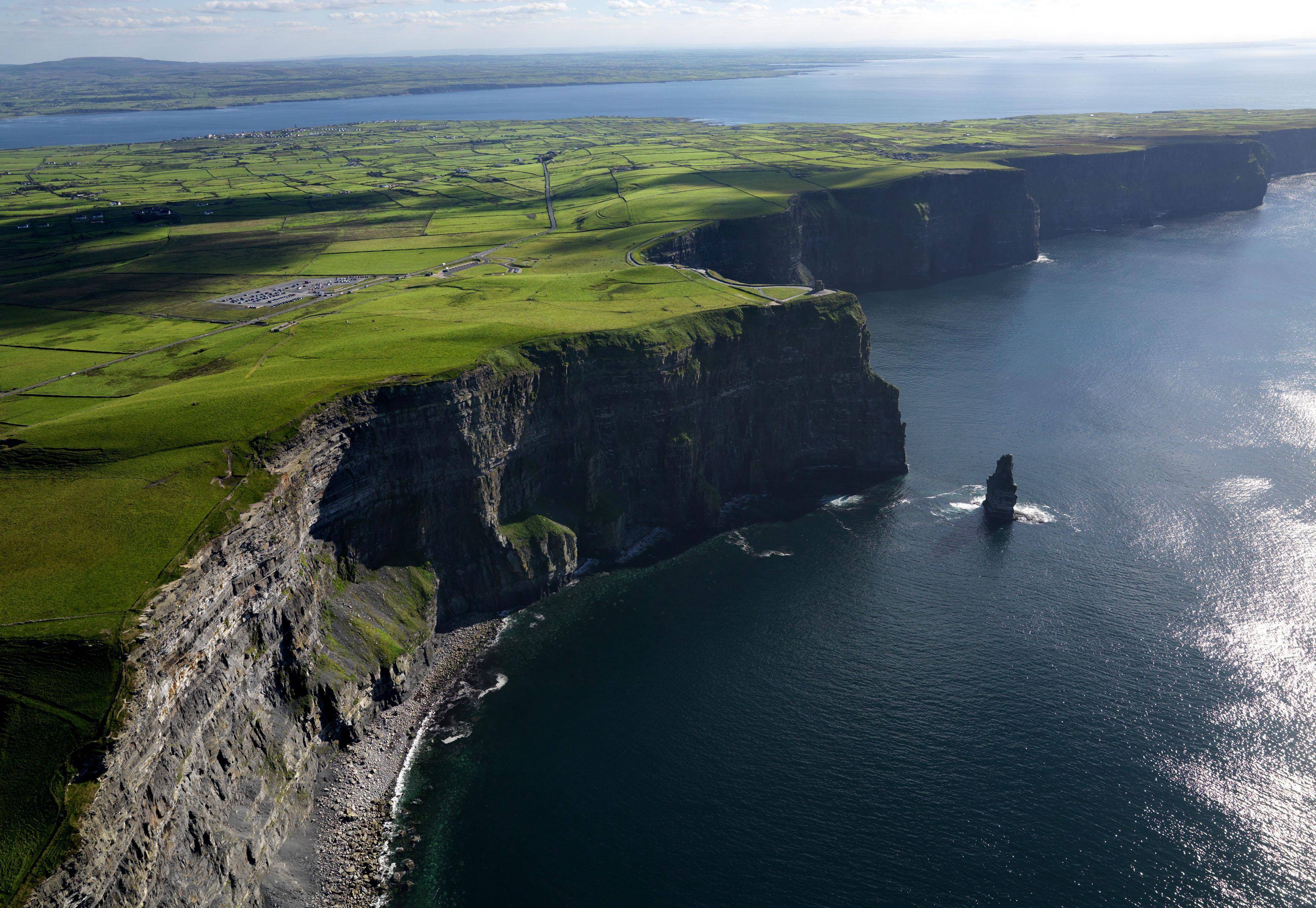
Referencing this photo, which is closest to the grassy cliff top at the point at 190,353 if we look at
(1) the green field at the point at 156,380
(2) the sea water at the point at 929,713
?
(1) the green field at the point at 156,380

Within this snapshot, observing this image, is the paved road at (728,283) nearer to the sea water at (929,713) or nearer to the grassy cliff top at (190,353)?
the grassy cliff top at (190,353)

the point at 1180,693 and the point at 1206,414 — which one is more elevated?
the point at 1206,414

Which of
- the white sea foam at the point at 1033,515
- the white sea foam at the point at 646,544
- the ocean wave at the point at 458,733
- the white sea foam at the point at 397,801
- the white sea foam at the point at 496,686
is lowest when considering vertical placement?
the white sea foam at the point at 397,801

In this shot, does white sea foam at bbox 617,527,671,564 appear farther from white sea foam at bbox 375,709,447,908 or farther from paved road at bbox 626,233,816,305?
paved road at bbox 626,233,816,305

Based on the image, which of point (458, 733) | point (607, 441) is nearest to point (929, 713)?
point (458, 733)

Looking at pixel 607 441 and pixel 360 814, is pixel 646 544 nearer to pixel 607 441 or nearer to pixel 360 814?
pixel 607 441

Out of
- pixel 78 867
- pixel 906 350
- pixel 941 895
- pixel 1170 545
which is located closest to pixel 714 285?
pixel 906 350

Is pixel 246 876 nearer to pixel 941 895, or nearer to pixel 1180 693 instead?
pixel 941 895
